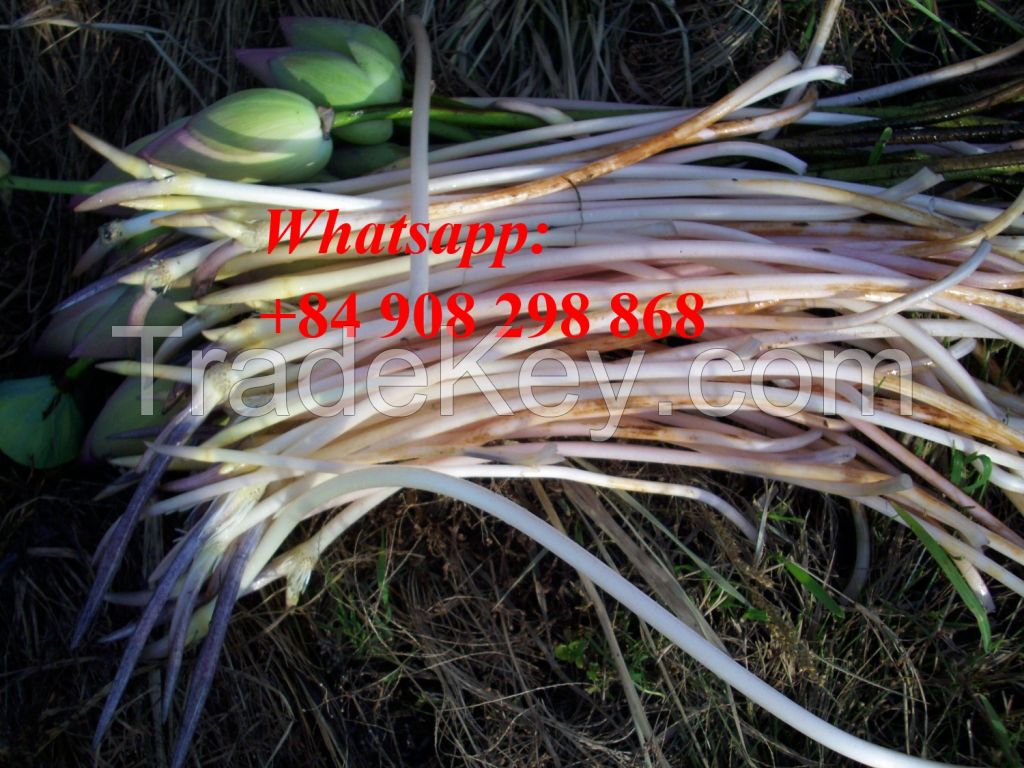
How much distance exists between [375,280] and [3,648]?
701mm

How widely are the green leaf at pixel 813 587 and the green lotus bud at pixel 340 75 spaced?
0.78m

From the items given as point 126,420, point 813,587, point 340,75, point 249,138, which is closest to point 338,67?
point 340,75

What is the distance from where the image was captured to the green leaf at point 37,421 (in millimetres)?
1080

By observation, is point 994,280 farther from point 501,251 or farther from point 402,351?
point 402,351

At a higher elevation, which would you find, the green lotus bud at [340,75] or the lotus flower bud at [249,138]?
the green lotus bud at [340,75]

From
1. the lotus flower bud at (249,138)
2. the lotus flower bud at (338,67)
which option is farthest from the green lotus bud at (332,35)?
the lotus flower bud at (249,138)

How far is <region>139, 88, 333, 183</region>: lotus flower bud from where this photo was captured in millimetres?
990

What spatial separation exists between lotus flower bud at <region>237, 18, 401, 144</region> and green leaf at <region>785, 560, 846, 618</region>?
0.78m

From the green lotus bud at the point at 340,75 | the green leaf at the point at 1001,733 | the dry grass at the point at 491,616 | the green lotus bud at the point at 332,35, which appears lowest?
the green leaf at the point at 1001,733

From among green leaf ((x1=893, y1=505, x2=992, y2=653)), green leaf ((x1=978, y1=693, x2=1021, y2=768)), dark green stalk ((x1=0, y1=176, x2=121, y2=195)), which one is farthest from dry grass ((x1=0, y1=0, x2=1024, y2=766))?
dark green stalk ((x1=0, y1=176, x2=121, y2=195))

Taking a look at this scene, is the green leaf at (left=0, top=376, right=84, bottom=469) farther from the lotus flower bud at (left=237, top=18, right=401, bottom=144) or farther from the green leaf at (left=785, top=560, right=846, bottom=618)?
the green leaf at (left=785, top=560, right=846, bottom=618)

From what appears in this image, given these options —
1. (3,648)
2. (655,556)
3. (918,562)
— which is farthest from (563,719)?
(3,648)

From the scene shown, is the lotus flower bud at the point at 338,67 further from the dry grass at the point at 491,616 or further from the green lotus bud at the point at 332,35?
the dry grass at the point at 491,616

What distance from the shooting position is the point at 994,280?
101 cm
